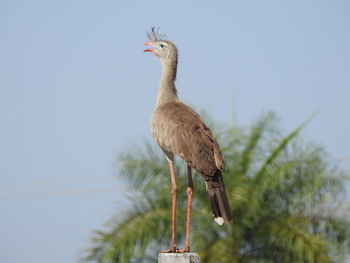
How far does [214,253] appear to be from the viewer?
33.9 feet

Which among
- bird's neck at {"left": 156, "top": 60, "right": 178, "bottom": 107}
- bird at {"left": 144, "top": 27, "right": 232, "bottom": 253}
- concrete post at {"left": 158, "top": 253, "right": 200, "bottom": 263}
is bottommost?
concrete post at {"left": 158, "top": 253, "right": 200, "bottom": 263}

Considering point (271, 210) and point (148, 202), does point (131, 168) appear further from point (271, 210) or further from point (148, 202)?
point (271, 210)

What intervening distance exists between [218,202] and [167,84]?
1661 millimetres

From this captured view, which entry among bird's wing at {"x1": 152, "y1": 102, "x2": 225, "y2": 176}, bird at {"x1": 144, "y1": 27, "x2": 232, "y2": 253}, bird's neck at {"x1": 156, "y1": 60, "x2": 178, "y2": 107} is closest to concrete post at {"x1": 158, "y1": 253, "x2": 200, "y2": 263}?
bird at {"x1": 144, "y1": 27, "x2": 232, "y2": 253}

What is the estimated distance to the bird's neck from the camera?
6.95 m

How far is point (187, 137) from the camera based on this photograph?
6414 millimetres

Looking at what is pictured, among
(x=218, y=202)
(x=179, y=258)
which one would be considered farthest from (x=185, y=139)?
(x=179, y=258)

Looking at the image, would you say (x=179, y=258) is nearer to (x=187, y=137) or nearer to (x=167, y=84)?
(x=187, y=137)

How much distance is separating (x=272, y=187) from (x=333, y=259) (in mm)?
1601

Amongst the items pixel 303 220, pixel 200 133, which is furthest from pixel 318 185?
pixel 200 133

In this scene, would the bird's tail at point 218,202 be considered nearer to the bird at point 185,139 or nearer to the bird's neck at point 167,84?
the bird at point 185,139

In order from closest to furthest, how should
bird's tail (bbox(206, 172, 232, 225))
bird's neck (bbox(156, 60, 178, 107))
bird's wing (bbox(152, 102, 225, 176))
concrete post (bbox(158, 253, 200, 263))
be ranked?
concrete post (bbox(158, 253, 200, 263)) < bird's tail (bbox(206, 172, 232, 225)) < bird's wing (bbox(152, 102, 225, 176)) < bird's neck (bbox(156, 60, 178, 107))

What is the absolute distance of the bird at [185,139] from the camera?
5996mm

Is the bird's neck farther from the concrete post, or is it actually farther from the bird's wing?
the concrete post
